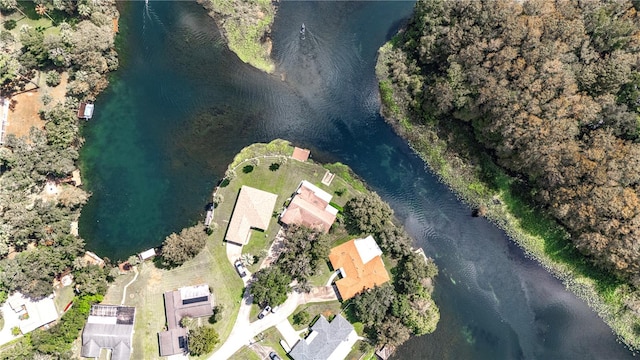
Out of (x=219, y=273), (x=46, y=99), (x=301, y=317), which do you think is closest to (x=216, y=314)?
(x=219, y=273)

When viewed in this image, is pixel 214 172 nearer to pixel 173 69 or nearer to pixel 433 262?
pixel 173 69

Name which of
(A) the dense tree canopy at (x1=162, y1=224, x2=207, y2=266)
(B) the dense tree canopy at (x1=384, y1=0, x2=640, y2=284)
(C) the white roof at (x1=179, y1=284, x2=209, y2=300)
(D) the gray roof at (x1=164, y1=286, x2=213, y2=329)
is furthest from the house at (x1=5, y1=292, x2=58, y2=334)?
(B) the dense tree canopy at (x1=384, y1=0, x2=640, y2=284)

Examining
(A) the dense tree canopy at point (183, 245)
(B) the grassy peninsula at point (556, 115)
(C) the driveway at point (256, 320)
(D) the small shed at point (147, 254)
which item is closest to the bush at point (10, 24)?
(D) the small shed at point (147, 254)

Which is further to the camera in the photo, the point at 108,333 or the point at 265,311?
the point at 265,311

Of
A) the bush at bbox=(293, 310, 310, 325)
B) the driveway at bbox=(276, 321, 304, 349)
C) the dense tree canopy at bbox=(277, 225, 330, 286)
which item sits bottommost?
the driveway at bbox=(276, 321, 304, 349)

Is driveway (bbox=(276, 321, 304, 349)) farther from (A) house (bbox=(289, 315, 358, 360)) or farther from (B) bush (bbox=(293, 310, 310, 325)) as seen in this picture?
(B) bush (bbox=(293, 310, 310, 325))

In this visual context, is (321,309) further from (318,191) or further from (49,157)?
(49,157)
